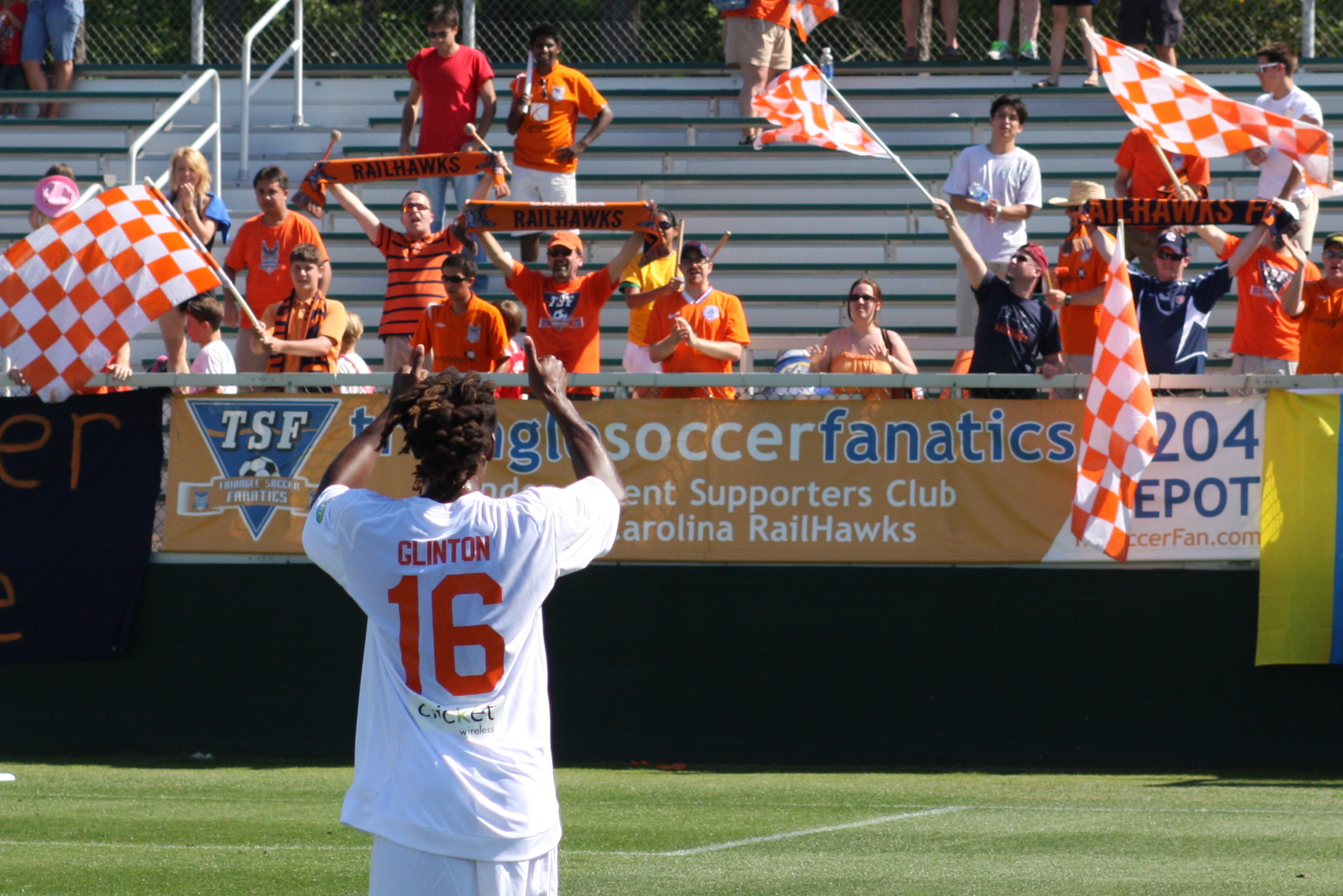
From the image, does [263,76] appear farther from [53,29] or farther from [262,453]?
[262,453]

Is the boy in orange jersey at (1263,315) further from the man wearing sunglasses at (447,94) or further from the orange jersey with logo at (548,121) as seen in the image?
the man wearing sunglasses at (447,94)

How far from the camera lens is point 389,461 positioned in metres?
9.90

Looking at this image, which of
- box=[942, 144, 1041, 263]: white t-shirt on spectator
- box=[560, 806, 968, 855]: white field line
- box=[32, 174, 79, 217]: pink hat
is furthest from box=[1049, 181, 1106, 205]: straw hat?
box=[32, 174, 79, 217]: pink hat

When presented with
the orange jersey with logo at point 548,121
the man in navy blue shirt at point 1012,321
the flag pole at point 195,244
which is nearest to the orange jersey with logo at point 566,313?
the flag pole at point 195,244

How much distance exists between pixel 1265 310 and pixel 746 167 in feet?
19.4

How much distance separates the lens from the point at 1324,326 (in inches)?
411

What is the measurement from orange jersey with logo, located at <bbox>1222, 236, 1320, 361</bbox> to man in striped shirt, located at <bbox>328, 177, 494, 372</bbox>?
511 centimetres

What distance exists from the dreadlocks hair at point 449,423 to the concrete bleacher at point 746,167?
9253mm

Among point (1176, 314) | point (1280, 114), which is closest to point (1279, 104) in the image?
point (1280, 114)

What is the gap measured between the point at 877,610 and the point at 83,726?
4762mm

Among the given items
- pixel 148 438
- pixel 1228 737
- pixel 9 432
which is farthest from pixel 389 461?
pixel 1228 737

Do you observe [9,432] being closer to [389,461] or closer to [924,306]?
[389,461]

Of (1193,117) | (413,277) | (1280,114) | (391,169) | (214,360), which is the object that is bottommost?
(214,360)

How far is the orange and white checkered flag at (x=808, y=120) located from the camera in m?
11.5
